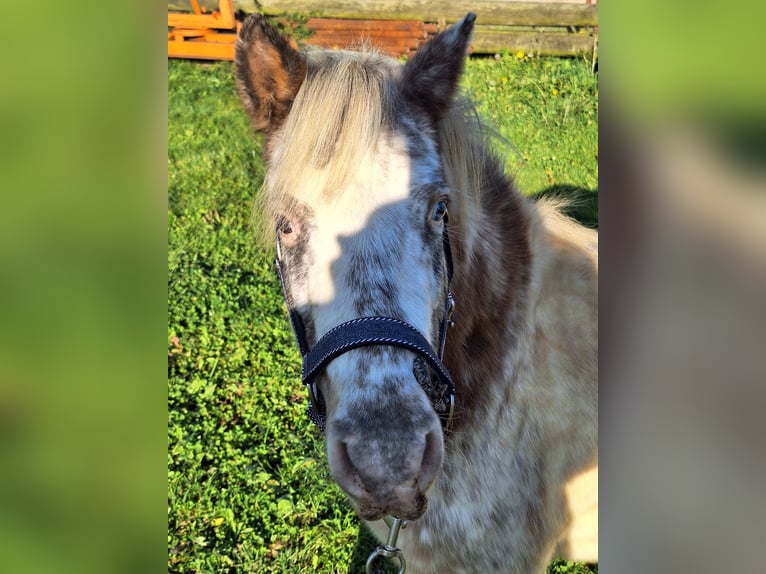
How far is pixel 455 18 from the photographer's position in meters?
8.54

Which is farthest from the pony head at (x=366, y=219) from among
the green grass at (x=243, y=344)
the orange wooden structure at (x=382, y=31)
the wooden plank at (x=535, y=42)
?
the wooden plank at (x=535, y=42)

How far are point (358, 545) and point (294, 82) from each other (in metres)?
2.73

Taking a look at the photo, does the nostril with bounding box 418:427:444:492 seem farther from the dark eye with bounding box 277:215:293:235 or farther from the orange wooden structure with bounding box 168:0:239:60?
the orange wooden structure with bounding box 168:0:239:60

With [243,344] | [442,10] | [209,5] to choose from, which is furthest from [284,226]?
[209,5]

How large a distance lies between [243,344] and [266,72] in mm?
3045

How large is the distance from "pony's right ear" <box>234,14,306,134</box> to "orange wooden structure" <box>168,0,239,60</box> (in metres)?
6.78

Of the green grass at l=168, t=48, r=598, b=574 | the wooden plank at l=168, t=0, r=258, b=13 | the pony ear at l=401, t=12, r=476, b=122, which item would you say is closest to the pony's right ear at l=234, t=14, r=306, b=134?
the green grass at l=168, t=48, r=598, b=574

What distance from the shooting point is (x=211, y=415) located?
4.13 meters

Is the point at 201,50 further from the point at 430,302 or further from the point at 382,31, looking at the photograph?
the point at 430,302

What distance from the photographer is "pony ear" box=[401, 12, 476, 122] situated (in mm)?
2047
